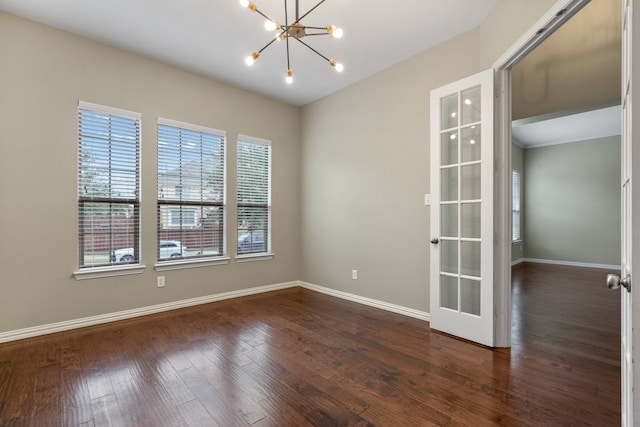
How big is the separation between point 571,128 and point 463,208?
5.37m

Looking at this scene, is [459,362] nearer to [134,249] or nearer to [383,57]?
[383,57]

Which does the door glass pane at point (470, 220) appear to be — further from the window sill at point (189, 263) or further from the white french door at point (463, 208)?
the window sill at point (189, 263)

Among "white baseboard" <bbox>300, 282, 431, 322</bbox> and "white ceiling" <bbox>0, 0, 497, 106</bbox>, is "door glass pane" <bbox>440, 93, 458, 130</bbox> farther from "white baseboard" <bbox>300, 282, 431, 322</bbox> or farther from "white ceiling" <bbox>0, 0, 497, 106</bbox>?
"white baseboard" <bbox>300, 282, 431, 322</bbox>

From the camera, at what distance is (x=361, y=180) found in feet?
13.5

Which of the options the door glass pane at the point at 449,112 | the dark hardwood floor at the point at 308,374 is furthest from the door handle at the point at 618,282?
the door glass pane at the point at 449,112

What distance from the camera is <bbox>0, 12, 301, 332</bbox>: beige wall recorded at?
9.09ft

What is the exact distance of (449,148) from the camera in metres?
3.03

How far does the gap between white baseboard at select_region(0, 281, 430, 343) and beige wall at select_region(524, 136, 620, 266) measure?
20.3 feet

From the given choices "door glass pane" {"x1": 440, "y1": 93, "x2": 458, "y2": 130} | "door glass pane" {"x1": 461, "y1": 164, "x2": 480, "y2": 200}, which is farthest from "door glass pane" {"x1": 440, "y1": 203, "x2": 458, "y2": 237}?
"door glass pane" {"x1": 440, "y1": 93, "x2": 458, "y2": 130}

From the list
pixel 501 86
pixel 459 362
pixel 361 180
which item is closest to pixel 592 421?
pixel 459 362

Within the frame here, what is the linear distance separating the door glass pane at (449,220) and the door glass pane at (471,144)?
474 mm

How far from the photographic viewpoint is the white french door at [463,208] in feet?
8.78

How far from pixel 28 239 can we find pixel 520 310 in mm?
5524

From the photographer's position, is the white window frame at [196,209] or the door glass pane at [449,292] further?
the white window frame at [196,209]
